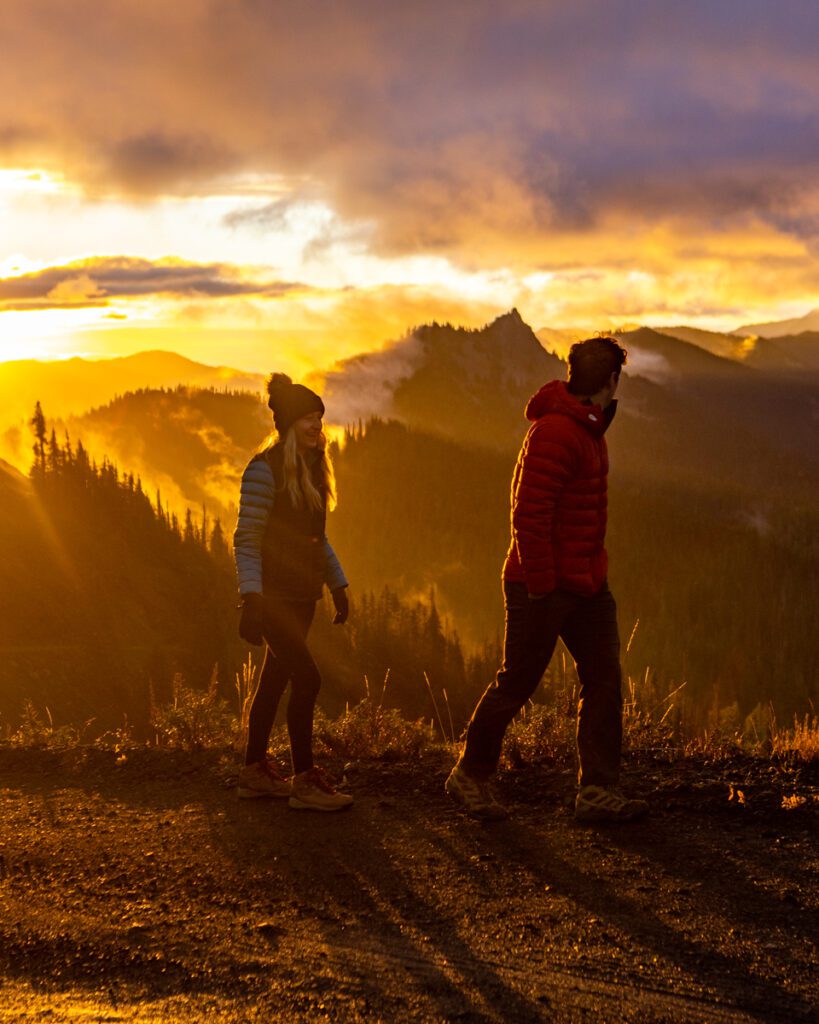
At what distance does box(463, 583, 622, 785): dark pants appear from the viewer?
20.9ft

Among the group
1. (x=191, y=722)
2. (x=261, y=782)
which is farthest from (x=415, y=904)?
(x=191, y=722)

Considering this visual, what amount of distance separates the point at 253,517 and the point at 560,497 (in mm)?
2020

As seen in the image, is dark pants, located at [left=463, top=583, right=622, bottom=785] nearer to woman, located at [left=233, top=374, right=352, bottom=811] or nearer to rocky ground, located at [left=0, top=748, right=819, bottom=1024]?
rocky ground, located at [left=0, top=748, right=819, bottom=1024]

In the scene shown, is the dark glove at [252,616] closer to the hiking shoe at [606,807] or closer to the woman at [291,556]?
the woman at [291,556]

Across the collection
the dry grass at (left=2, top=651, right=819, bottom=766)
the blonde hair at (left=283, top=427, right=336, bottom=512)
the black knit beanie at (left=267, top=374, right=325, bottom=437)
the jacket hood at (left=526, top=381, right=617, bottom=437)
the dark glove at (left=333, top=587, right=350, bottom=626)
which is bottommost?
the dry grass at (left=2, top=651, right=819, bottom=766)

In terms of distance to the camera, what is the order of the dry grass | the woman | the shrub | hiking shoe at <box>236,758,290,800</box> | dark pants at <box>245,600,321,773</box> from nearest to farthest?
1. the woman
2. dark pants at <box>245,600,321,773</box>
3. hiking shoe at <box>236,758,290,800</box>
4. the dry grass
5. the shrub

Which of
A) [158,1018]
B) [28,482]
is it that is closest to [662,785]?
[158,1018]

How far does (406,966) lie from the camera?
13.8 feet

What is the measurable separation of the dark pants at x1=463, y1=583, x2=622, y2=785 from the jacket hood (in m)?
1.06

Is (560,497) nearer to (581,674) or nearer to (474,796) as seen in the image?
(581,674)

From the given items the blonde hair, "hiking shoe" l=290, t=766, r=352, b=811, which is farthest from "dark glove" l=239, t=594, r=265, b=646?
"hiking shoe" l=290, t=766, r=352, b=811

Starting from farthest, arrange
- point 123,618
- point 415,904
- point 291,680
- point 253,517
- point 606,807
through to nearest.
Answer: point 123,618, point 291,680, point 253,517, point 606,807, point 415,904

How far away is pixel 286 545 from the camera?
22.4 ft

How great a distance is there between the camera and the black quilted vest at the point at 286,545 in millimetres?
6801
